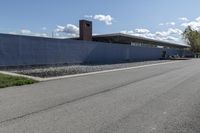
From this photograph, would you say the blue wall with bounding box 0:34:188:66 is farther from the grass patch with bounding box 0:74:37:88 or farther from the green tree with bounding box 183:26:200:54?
the green tree with bounding box 183:26:200:54

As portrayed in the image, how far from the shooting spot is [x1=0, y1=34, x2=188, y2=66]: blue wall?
20469 millimetres

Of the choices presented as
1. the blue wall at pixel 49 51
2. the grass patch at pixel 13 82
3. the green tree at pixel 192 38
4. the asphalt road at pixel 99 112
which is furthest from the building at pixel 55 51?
the green tree at pixel 192 38

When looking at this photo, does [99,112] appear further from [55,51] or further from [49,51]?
[55,51]

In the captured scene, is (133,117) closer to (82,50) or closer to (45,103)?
(45,103)

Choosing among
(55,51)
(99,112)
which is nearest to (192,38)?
(55,51)

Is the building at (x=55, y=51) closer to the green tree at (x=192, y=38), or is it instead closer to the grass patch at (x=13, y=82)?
the grass patch at (x=13, y=82)

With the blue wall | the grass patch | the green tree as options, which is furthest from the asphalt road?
the green tree

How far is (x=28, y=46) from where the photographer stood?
72.8ft

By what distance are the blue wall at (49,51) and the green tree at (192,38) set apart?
51.5m

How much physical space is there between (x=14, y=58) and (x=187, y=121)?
55.4 ft

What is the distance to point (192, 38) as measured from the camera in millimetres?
84562

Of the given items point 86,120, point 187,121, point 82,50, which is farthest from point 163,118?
point 82,50

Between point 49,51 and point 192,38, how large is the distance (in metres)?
68.5

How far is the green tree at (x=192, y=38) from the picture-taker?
8462cm
